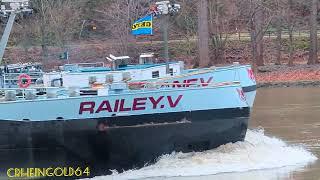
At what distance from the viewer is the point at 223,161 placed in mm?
18016

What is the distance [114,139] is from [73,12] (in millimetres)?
33753

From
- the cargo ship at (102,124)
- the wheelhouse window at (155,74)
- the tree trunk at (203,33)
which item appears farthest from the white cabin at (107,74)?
the tree trunk at (203,33)

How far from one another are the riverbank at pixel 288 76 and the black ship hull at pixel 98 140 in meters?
21.0

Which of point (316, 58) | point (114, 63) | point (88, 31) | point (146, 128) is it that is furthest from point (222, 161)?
point (88, 31)

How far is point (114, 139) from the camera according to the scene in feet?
57.5

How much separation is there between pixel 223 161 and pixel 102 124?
122 inches

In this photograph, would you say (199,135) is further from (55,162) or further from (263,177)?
(55,162)

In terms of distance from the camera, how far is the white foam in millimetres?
17453

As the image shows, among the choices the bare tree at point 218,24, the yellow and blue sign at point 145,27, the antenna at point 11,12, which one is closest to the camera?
the antenna at point 11,12

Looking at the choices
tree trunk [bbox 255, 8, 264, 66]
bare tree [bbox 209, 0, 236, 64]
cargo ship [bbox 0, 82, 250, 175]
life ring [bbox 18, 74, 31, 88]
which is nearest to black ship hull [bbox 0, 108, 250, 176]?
cargo ship [bbox 0, 82, 250, 175]

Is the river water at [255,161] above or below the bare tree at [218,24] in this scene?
below

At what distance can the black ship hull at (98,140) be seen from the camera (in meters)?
17.4

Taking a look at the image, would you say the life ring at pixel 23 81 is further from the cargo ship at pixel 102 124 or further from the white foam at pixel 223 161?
the white foam at pixel 223 161

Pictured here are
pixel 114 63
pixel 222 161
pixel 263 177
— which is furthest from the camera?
pixel 114 63
